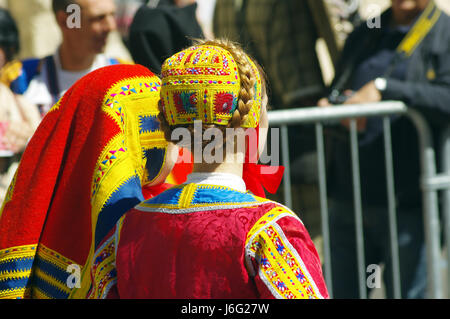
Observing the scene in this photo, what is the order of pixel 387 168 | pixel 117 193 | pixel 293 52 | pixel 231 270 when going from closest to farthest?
pixel 231 270
pixel 117 193
pixel 387 168
pixel 293 52

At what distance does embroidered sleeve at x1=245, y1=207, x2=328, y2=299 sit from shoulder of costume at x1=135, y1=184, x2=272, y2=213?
8 centimetres

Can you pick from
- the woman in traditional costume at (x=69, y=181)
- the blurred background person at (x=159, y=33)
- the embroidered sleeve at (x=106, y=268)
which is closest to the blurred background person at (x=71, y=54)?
the blurred background person at (x=159, y=33)

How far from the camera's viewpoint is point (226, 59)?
6.98 feet

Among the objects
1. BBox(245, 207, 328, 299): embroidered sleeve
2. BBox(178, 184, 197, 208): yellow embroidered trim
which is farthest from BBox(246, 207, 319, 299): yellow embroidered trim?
BBox(178, 184, 197, 208): yellow embroidered trim

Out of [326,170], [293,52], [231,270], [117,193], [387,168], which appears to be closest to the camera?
[231,270]

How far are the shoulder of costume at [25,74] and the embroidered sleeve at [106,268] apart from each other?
1944mm

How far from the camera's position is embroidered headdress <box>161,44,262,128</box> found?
209 cm

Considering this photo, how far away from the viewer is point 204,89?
6.88ft

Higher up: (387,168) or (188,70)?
(188,70)

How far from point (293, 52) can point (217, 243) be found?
2.94 m

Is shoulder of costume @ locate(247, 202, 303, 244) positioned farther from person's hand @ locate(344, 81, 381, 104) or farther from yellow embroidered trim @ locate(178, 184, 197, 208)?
person's hand @ locate(344, 81, 381, 104)

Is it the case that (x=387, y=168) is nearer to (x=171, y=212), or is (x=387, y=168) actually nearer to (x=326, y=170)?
(x=326, y=170)

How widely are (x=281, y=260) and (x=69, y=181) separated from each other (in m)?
0.84
